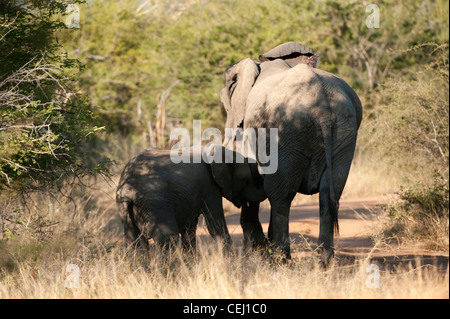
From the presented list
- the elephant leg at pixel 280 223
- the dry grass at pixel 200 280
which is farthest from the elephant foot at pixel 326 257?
the elephant leg at pixel 280 223

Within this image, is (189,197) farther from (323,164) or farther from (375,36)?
(375,36)

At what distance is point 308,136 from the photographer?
7574 mm

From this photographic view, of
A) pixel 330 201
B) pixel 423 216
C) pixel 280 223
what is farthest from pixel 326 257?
pixel 423 216

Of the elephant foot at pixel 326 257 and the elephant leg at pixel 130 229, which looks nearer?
the elephant foot at pixel 326 257

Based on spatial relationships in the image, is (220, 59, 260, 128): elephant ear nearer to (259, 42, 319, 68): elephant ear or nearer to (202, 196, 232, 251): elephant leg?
(259, 42, 319, 68): elephant ear

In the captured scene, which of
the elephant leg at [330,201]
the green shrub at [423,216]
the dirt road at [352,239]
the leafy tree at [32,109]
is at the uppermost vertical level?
the leafy tree at [32,109]

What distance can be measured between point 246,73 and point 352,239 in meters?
3.20

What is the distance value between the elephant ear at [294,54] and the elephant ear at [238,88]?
0.29m

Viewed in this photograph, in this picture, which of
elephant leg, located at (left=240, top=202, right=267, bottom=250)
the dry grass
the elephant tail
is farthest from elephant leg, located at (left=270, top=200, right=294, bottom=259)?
elephant leg, located at (left=240, top=202, right=267, bottom=250)

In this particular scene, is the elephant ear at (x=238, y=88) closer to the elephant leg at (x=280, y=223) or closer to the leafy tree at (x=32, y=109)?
the elephant leg at (x=280, y=223)

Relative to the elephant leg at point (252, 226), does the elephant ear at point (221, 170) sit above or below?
above

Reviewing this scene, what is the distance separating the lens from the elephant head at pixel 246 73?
8.91m

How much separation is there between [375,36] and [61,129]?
16.7 metres

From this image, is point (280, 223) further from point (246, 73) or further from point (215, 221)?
point (246, 73)
